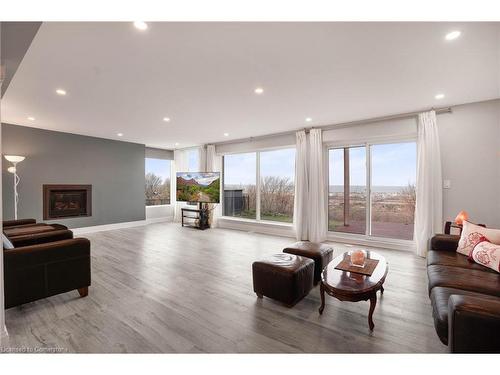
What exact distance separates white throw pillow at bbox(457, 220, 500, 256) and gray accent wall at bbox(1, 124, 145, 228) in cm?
736

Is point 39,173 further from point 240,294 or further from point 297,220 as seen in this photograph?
point 297,220

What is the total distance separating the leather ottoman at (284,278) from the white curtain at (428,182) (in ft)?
8.58

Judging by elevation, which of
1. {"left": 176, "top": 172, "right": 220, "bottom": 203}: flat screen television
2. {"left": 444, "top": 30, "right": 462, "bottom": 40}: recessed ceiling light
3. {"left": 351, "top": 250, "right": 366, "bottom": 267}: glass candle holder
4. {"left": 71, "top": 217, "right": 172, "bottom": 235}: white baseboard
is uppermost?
{"left": 444, "top": 30, "right": 462, "bottom": 40}: recessed ceiling light

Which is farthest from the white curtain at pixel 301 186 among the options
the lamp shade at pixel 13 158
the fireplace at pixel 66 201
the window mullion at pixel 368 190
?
the lamp shade at pixel 13 158

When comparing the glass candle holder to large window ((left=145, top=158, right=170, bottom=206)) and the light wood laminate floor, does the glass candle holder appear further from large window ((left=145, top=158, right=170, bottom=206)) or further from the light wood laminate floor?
large window ((left=145, top=158, right=170, bottom=206))

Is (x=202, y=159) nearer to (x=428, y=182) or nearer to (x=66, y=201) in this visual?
(x=66, y=201)

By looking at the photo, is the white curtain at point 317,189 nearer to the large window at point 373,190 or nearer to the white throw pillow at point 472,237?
the large window at point 373,190

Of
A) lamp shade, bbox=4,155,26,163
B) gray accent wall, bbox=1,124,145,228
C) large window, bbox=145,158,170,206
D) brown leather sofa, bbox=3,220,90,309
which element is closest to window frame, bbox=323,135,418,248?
brown leather sofa, bbox=3,220,90,309

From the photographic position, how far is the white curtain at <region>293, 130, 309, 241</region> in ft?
16.6

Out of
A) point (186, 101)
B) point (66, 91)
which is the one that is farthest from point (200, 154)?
point (66, 91)

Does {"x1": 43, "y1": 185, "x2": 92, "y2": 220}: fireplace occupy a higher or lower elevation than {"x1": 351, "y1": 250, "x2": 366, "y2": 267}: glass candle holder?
higher

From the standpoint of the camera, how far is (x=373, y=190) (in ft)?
15.1

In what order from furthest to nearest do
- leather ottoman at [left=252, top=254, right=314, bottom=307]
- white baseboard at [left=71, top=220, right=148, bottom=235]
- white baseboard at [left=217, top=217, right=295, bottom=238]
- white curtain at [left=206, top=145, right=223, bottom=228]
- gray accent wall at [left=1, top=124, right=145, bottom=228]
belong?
1. white curtain at [left=206, top=145, right=223, bottom=228]
2. white baseboard at [left=71, top=220, right=148, bottom=235]
3. white baseboard at [left=217, top=217, right=295, bottom=238]
4. gray accent wall at [left=1, top=124, right=145, bottom=228]
5. leather ottoman at [left=252, top=254, right=314, bottom=307]

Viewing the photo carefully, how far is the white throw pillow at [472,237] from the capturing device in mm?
2395
